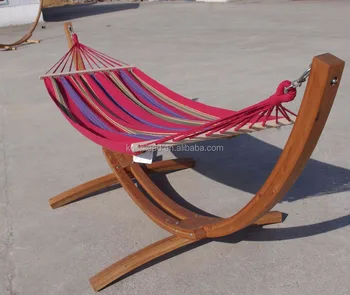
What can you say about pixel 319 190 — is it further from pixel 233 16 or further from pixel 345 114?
pixel 233 16

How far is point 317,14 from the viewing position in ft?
32.7

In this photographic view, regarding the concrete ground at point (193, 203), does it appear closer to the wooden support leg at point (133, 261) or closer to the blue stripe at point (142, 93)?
the wooden support leg at point (133, 261)

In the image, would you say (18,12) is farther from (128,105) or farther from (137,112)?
(137,112)

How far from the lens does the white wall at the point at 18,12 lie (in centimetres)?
1185

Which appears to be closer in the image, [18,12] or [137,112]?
[137,112]

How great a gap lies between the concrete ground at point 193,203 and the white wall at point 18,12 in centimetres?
729

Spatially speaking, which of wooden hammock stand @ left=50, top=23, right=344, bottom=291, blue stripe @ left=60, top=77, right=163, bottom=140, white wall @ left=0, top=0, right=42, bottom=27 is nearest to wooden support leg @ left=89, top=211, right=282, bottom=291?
wooden hammock stand @ left=50, top=23, right=344, bottom=291

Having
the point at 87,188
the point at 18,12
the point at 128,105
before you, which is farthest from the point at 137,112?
the point at 18,12

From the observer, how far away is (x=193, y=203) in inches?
101

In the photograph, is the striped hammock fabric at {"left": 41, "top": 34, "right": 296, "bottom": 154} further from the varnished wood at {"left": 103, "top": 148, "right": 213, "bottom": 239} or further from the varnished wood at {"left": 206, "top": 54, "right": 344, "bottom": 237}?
the varnished wood at {"left": 103, "top": 148, "right": 213, "bottom": 239}

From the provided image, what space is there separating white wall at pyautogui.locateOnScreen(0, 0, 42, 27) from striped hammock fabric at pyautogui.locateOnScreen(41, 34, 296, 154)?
32.6ft

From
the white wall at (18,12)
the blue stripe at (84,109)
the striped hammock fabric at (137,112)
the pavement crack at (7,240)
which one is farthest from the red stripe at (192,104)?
the white wall at (18,12)

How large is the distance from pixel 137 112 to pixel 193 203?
65 cm

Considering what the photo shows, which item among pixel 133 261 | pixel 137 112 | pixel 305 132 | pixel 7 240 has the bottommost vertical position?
pixel 7 240
